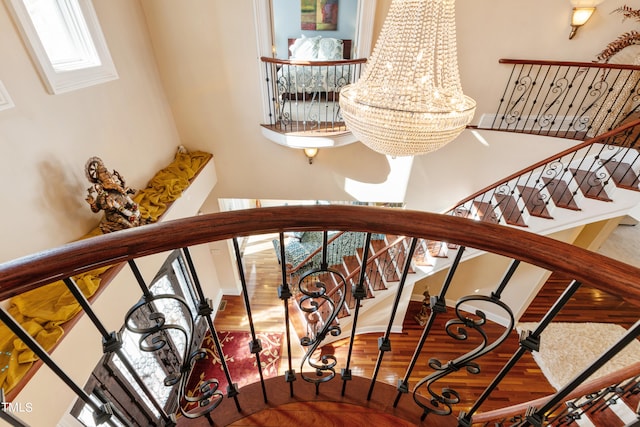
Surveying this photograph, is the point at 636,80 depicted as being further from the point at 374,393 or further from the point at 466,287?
Result: the point at 374,393

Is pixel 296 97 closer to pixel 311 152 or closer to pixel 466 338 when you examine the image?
pixel 311 152

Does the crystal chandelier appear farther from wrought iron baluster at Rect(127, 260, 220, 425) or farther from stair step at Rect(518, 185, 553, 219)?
stair step at Rect(518, 185, 553, 219)

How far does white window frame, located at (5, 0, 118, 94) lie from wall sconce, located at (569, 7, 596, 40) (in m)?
5.10

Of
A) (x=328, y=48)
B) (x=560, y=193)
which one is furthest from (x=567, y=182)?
(x=328, y=48)

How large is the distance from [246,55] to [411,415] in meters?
3.95

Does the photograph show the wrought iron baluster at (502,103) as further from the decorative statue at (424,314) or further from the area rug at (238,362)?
the area rug at (238,362)

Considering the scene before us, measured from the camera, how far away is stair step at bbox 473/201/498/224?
407 centimetres

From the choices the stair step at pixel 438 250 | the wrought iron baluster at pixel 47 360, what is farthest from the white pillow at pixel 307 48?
Answer: the wrought iron baluster at pixel 47 360

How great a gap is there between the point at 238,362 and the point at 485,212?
14.3 feet

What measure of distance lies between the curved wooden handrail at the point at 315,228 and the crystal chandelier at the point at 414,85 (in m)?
1.42

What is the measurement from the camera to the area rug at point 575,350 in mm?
4145

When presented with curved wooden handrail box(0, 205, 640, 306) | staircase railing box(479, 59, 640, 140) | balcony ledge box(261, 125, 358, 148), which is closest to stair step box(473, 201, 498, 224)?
staircase railing box(479, 59, 640, 140)

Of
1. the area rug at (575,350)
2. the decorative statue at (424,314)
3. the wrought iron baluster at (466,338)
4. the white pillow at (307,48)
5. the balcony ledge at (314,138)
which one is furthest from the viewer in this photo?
the white pillow at (307,48)

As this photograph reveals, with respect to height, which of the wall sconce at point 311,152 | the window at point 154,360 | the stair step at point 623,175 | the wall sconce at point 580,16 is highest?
the wall sconce at point 580,16
